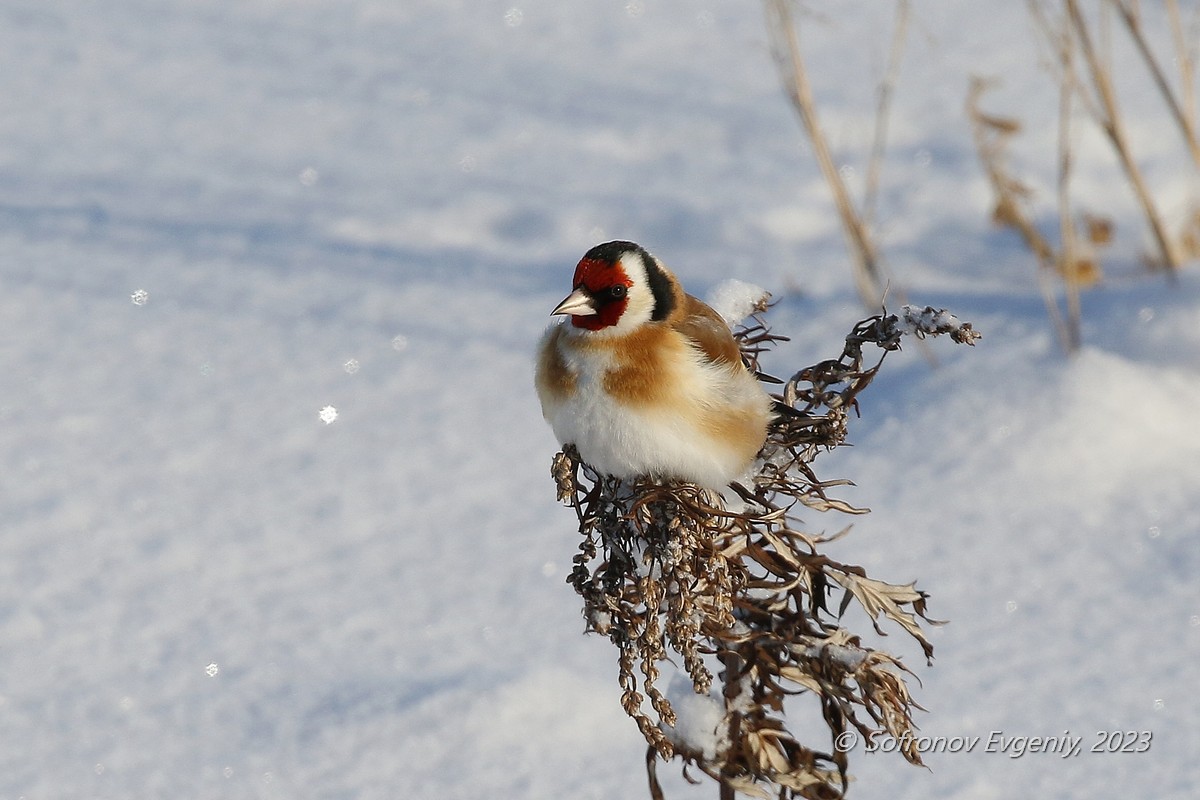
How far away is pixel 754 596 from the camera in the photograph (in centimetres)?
178

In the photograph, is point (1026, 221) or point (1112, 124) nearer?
point (1112, 124)

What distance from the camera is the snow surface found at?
265 centimetres

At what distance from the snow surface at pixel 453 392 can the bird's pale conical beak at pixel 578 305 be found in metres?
1.11

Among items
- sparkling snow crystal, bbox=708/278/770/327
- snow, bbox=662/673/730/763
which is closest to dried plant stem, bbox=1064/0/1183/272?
sparkling snow crystal, bbox=708/278/770/327

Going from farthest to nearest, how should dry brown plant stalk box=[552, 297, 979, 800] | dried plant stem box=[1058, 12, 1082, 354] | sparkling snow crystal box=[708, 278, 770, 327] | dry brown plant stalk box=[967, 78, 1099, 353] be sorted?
dry brown plant stalk box=[967, 78, 1099, 353] < dried plant stem box=[1058, 12, 1082, 354] < sparkling snow crystal box=[708, 278, 770, 327] < dry brown plant stalk box=[552, 297, 979, 800]

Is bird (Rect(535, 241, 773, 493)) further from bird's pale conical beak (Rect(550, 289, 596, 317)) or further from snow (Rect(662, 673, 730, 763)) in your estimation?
snow (Rect(662, 673, 730, 763))

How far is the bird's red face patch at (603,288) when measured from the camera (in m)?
1.78

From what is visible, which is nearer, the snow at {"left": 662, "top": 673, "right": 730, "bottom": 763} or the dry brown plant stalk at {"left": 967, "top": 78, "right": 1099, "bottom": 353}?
the snow at {"left": 662, "top": 673, "right": 730, "bottom": 763}

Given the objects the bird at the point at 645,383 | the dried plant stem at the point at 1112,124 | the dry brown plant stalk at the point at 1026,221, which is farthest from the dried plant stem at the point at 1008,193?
the bird at the point at 645,383

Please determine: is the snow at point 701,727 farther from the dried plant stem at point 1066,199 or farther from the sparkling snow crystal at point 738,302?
the dried plant stem at point 1066,199

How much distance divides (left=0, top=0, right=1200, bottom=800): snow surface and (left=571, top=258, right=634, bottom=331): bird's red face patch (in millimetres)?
1089

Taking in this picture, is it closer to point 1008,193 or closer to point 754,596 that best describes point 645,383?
point 754,596

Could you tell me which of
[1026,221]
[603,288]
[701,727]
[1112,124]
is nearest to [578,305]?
[603,288]

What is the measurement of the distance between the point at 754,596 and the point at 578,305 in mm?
475
